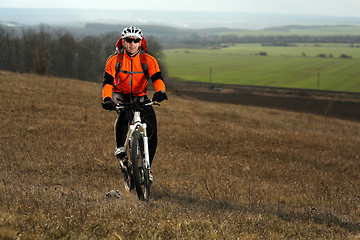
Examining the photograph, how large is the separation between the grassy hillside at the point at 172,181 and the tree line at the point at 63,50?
7158 cm

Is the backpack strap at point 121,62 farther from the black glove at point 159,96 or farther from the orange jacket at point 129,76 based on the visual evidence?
the black glove at point 159,96

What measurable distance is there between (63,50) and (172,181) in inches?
3681

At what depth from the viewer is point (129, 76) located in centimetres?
677

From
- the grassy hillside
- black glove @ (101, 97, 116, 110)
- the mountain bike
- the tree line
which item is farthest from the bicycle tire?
the tree line

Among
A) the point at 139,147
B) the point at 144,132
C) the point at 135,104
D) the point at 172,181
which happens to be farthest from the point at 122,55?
the point at 172,181

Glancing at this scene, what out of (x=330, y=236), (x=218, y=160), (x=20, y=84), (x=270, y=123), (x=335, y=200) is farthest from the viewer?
(x=270, y=123)

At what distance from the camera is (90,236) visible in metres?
4.32

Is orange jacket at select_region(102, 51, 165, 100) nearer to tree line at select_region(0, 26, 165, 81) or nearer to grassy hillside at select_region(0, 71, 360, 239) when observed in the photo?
grassy hillside at select_region(0, 71, 360, 239)

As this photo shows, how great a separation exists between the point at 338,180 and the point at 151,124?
757 cm

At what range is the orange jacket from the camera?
6.71 metres

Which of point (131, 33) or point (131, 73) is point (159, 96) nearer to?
point (131, 73)

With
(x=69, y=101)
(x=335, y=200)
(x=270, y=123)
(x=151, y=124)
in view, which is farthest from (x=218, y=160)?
(x=270, y=123)

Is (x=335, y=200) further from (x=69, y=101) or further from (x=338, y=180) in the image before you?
(x=69, y=101)

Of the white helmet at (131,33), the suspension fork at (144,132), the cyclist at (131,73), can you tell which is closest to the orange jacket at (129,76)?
the cyclist at (131,73)
